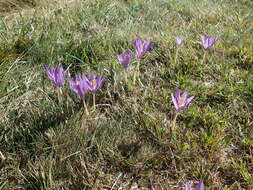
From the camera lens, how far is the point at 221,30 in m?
2.93

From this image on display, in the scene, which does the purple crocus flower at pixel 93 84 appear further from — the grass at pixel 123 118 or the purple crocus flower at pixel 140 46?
the purple crocus flower at pixel 140 46

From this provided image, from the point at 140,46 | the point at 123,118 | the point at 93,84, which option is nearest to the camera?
the point at 93,84

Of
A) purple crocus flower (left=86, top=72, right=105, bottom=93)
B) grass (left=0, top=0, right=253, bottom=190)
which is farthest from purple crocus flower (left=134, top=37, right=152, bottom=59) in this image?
purple crocus flower (left=86, top=72, right=105, bottom=93)

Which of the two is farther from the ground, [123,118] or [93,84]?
[93,84]

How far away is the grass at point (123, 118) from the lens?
1221 millimetres

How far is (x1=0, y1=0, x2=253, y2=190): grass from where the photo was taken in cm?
122

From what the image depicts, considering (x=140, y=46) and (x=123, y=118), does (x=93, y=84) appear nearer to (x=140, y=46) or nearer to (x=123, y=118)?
(x=123, y=118)

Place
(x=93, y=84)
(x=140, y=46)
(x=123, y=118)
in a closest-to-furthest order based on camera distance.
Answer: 1. (x=93, y=84)
2. (x=123, y=118)
3. (x=140, y=46)

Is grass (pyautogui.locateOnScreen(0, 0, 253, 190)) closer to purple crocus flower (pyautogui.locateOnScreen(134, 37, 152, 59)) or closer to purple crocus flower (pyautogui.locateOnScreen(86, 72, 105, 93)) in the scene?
purple crocus flower (pyautogui.locateOnScreen(86, 72, 105, 93))

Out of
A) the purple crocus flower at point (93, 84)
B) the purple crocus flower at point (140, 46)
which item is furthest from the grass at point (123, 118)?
the purple crocus flower at point (140, 46)

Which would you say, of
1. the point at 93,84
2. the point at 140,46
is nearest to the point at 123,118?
the point at 93,84

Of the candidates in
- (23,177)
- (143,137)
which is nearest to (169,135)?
(143,137)

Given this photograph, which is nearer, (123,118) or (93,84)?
(93,84)

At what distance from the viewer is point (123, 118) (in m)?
1.50
